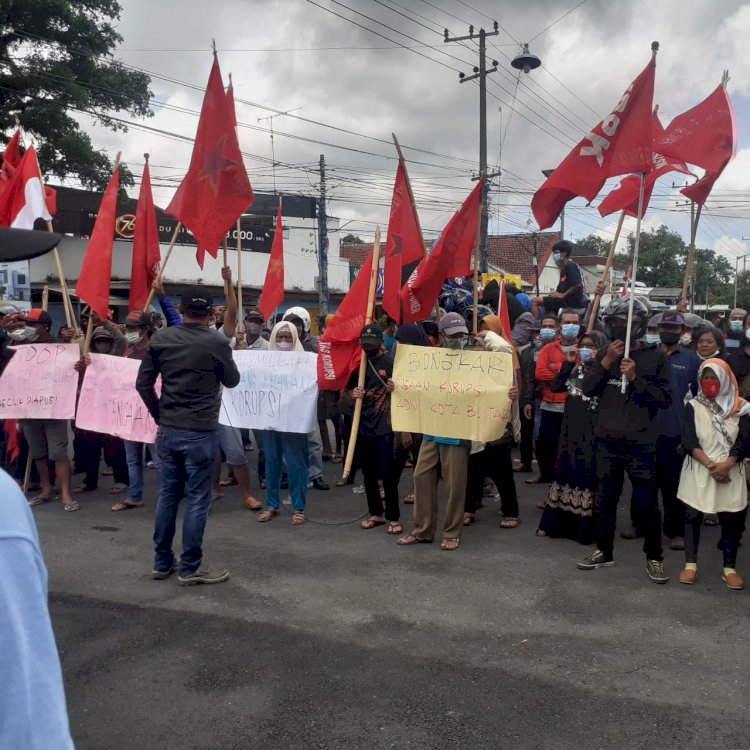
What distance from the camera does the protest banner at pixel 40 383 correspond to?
7.24 meters

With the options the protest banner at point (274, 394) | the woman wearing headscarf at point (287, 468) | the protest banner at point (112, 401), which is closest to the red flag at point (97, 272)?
the protest banner at point (112, 401)

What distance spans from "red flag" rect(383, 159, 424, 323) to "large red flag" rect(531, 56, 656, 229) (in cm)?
121

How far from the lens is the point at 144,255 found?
7473 mm

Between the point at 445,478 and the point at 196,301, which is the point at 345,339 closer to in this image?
the point at 445,478

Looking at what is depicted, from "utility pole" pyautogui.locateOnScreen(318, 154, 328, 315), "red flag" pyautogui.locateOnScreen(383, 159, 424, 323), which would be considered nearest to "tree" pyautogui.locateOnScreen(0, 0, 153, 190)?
"utility pole" pyautogui.locateOnScreen(318, 154, 328, 315)

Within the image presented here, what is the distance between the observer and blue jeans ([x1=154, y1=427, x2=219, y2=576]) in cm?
499

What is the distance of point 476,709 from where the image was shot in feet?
11.1

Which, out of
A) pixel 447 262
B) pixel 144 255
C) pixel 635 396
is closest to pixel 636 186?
pixel 447 262

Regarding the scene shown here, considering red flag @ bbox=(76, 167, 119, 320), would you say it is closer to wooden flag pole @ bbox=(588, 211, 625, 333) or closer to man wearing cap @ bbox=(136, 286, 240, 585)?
man wearing cap @ bbox=(136, 286, 240, 585)

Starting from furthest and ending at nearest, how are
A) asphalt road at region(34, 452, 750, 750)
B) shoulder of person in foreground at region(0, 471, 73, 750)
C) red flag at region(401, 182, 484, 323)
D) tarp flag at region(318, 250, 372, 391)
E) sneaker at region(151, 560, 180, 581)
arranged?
red flag at region(401, 182, 484, 323) < tarp flag at region(318, 250, 372, 391) < sneaker at region(151, 560, 180, 581) < asphalt road at region(34, 452, 750, 750) < shoulder of person in foreground at region(0, 471, 73, 750)

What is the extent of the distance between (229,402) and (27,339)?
2479mm

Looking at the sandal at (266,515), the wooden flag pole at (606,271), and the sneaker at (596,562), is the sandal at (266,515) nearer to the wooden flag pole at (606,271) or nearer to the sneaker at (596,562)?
the sneaker at (596,562)

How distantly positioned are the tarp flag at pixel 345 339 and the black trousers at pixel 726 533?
3039 mm

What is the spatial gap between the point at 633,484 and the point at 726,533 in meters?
0.74
